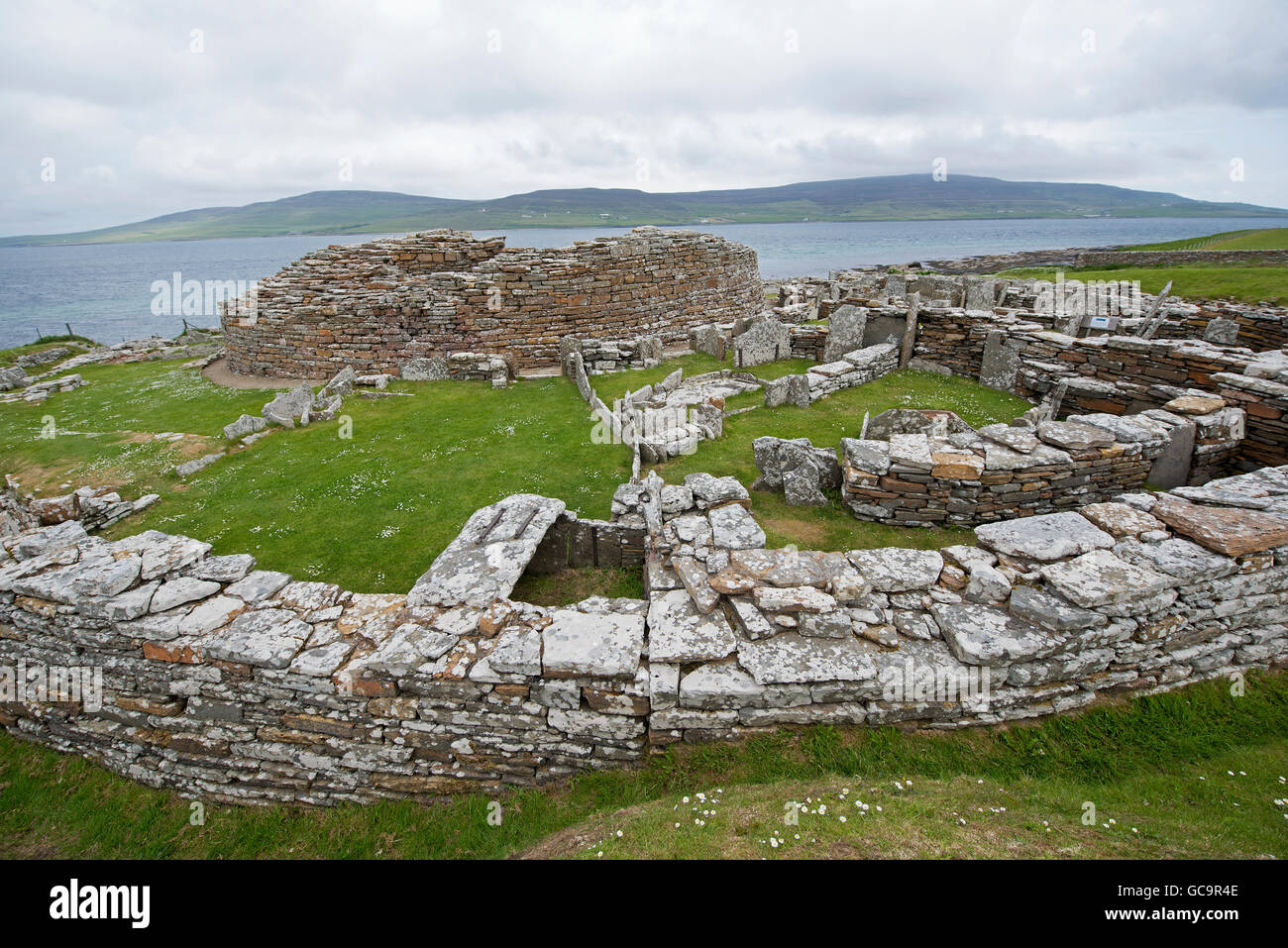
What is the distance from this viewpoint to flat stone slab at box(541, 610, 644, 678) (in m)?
5.03

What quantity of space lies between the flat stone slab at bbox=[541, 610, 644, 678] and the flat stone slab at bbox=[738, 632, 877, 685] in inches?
40.7

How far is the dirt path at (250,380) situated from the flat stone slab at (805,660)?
59.9ft

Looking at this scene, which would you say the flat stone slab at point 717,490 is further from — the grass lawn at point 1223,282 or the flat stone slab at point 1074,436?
the grass lawn at point 1223,282

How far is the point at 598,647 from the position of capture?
5.23 metres

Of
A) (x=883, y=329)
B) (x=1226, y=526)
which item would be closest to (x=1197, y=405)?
(x=1226, y=526)

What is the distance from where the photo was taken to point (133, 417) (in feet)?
52.4

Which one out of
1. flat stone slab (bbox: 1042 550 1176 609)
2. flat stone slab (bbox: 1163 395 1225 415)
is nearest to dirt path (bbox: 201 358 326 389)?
flat stone slab (bbox: 1042 550 1176 609)

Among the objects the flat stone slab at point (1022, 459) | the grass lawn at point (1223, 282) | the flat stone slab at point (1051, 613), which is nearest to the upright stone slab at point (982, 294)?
the grass lawn at point (1223, 282)

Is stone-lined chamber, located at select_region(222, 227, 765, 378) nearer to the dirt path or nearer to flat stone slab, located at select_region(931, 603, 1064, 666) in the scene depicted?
the dirt path

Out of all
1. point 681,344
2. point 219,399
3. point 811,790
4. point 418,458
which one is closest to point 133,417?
point 219,399

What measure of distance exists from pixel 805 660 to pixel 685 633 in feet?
3.67

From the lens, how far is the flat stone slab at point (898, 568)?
5863mm

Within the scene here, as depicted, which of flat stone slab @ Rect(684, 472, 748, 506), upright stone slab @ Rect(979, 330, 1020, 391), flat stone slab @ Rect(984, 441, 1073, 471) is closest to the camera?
flat stone slab @ Rect(684, 472, 748, 506)

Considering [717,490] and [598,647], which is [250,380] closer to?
[717,490]
